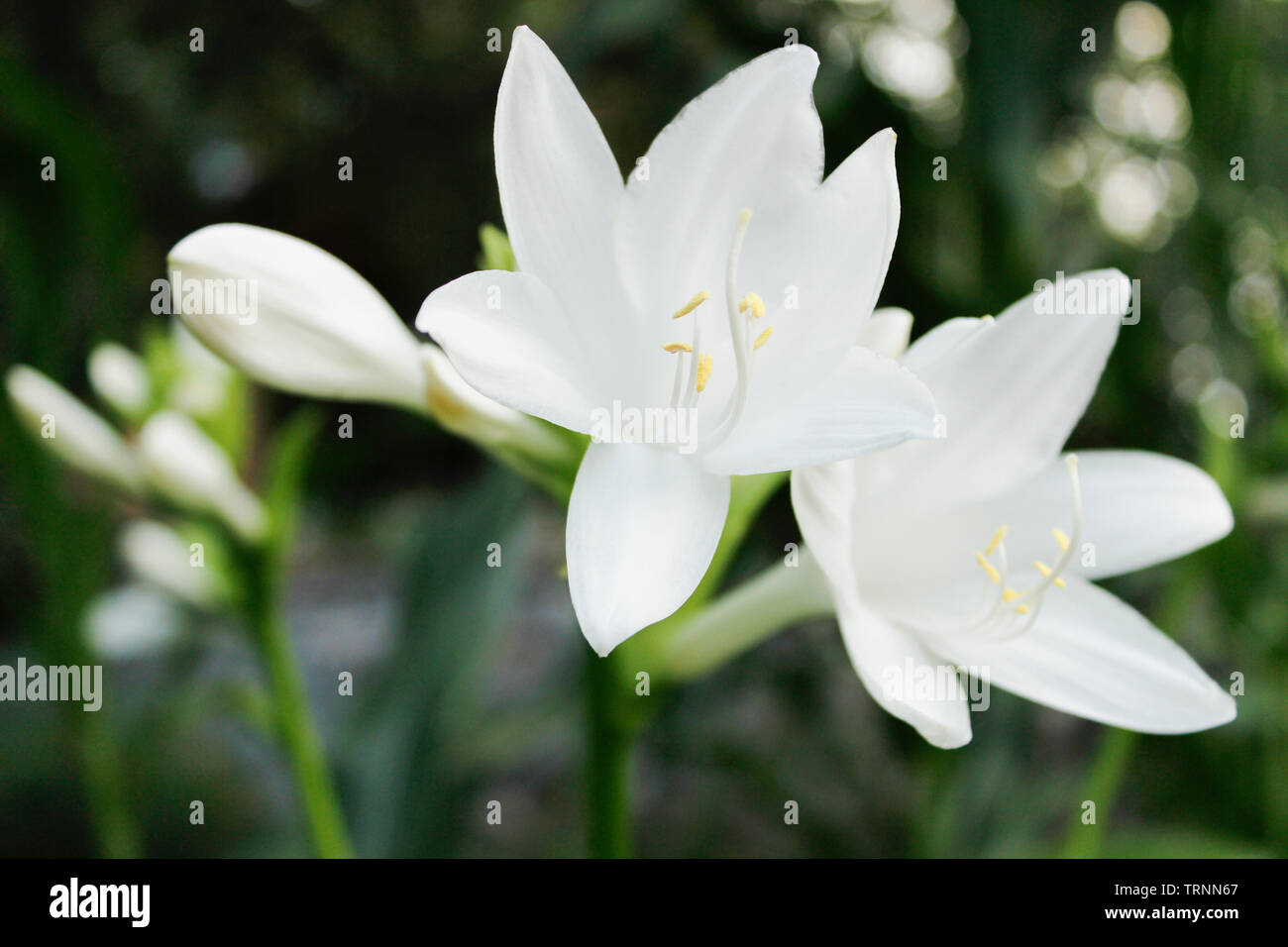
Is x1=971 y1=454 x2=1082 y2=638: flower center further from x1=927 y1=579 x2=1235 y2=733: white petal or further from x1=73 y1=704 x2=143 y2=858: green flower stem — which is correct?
x1=73 y1=704 x2=143 y2=858: green flower stem

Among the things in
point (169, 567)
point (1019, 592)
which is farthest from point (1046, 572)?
point (169, 567)

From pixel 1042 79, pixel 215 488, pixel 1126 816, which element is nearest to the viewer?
pixel 215 488

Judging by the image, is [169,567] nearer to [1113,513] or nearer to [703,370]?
[703,370]

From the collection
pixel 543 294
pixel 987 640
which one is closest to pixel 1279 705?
pixel 987 640

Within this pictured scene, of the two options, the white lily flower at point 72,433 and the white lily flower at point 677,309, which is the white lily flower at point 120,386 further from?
the white lily flower at point 677,309

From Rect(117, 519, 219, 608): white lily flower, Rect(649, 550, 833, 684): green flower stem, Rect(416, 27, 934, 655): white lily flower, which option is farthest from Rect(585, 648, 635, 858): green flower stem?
Rect(117, 519, 219, 608): white lily flower
